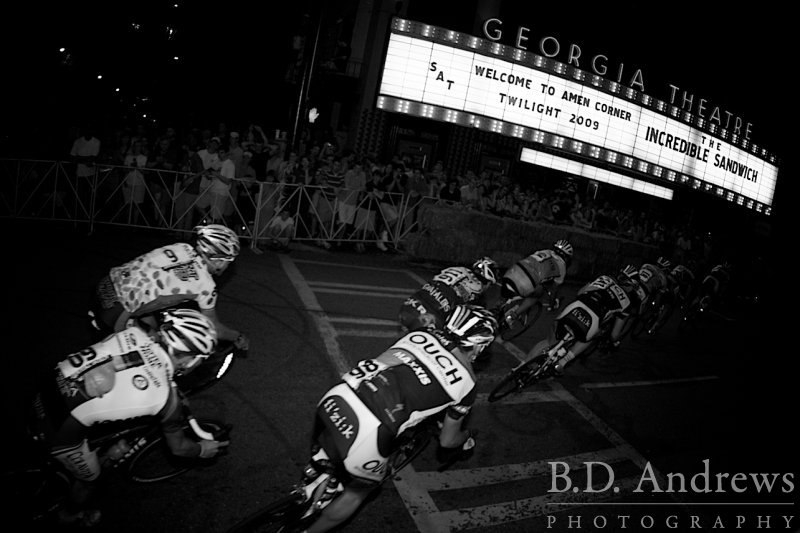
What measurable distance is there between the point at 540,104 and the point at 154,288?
1246cm

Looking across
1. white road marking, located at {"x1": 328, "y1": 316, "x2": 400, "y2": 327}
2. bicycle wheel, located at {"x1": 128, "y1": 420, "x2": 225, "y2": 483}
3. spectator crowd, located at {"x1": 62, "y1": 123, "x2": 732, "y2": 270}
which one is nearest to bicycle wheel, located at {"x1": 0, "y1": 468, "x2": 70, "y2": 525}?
bicycle wheel, located at {"x1": 128, "y1": 420, "x2": 225, "y2": 483}

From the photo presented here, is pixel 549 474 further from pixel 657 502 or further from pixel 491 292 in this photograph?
pixel 491 292

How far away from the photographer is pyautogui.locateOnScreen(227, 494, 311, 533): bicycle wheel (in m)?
2.91

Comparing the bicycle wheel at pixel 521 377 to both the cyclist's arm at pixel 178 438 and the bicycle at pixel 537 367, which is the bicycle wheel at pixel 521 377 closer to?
the bicycle at pixel 537 367

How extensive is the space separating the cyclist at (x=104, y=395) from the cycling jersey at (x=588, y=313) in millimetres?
4250

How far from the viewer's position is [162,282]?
4430mm

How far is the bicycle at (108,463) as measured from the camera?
9.79 ft

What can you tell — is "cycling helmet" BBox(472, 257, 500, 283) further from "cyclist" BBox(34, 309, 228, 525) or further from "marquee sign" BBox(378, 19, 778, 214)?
"marquee sign" BBox(378, 19, 778, 214)

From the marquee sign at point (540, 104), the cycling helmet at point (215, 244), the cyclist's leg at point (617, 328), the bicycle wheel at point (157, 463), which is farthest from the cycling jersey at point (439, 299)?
the marquee sign at point (540, 104)

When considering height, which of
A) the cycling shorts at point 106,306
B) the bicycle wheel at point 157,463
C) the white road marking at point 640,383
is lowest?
the bicycle wheel at point 157,463

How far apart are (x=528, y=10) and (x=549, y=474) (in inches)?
835

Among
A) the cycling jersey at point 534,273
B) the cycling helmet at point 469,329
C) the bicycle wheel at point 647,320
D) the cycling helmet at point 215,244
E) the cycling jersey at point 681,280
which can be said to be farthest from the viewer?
the cycling jersey at point 681,280

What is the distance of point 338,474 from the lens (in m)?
3.18

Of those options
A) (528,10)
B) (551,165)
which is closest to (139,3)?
(528,10)
